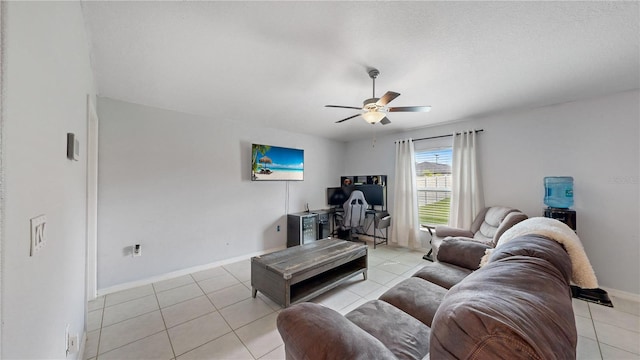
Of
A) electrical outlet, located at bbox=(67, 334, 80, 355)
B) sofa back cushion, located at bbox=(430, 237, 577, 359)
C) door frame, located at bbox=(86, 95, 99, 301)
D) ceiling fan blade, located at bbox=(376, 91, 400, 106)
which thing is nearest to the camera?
sofa back cushion, located at bbox=(430, 237, 577, 359)

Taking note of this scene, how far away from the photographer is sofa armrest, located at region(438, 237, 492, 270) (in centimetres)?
226

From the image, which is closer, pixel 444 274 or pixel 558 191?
pixel 444 274

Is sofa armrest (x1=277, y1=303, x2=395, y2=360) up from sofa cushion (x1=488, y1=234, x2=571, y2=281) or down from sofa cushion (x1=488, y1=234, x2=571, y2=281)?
down

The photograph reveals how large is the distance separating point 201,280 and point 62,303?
212 cm

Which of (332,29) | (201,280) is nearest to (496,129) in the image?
(332,29)

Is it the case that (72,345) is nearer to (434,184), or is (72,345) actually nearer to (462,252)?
(462,252)

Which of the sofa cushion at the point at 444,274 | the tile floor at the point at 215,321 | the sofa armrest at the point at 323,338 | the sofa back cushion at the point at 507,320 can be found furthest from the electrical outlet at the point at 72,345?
the sofa cushion at the point at 444,274

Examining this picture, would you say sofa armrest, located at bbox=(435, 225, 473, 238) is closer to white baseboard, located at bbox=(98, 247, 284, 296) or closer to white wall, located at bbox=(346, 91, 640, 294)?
white wall, located at bbox=(346, 91, 640, 294)

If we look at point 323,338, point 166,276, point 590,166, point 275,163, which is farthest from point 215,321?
point 590,166

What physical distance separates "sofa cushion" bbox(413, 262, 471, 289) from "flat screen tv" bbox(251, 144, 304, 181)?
A: 9.49ft

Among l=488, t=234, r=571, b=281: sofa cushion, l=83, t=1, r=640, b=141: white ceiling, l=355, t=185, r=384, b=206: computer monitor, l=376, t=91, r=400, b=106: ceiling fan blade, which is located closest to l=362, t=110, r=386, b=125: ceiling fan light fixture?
l=376, t=91, r=400, b=106: ceiling fan blade

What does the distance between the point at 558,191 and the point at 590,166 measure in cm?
43

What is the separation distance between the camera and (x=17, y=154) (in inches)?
26.3

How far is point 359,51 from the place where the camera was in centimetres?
184
